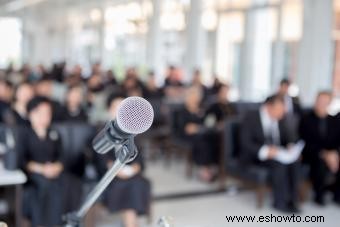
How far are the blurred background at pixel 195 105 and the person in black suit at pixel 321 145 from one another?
22 millimetres

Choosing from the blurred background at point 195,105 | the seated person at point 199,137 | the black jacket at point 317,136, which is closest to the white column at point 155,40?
the blurred background at point 195,105

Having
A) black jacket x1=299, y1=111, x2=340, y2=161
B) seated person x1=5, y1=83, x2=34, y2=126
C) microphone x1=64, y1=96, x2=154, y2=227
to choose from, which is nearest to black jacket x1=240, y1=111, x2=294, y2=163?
black jacket x1=299, y1=111, x2=340, y2=161

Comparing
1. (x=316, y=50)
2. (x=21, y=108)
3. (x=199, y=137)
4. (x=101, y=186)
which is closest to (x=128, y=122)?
(x=101, y=186)

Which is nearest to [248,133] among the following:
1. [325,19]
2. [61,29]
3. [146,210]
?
[146,210]

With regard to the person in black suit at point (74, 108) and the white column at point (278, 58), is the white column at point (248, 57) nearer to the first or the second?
the white column at point (278, 58)

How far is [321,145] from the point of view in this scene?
19.7 feet

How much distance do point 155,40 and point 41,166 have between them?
495 inches

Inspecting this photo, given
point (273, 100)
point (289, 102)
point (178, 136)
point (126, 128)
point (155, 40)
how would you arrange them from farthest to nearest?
point (155, 40) < point (289, 102) < point (178, 136) < point (273, 100) < point (126, 128)

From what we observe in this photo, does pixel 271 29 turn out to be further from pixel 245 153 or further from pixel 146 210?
pixel 146 210

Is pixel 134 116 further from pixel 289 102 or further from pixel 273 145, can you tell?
pixel 289 102

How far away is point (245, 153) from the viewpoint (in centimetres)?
590

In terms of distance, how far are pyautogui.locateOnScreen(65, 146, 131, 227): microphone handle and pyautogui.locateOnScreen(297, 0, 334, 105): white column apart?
779 cm

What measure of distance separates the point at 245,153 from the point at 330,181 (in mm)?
1044

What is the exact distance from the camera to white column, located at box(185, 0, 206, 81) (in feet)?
43.5
